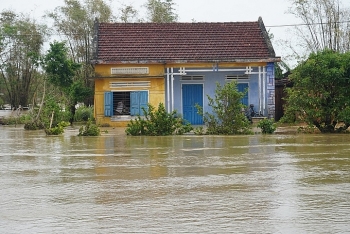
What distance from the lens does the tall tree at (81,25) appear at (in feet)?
126

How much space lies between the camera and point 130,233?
18.2 feet

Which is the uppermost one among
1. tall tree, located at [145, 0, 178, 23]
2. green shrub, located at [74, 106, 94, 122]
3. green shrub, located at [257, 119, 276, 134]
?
tall tree, located at [145, 0, 178, 23]

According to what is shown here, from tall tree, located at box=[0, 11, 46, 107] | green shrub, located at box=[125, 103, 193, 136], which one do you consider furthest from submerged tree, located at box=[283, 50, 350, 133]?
tall tree, located at box=[0, 11, 46, 107]

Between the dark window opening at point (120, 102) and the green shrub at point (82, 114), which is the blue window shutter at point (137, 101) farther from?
the green shrub at point (82, 114)

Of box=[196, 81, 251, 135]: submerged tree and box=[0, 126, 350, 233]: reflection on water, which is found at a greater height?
box=[196, 81, 251, 135]: submerged tree

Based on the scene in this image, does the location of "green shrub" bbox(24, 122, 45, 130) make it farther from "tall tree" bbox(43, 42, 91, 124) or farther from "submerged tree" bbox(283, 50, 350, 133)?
"submerged tree" bbox(283, 50, 350, 133)

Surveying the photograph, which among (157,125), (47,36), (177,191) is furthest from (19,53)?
(177,191)

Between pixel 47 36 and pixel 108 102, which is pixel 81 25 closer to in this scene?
pixel 47 36

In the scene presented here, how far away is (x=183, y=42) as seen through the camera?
28141 mm

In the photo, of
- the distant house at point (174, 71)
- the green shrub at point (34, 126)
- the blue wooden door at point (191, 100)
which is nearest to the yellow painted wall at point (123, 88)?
the distant house at point (174, 71)

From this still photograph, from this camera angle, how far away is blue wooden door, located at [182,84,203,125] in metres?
27.7

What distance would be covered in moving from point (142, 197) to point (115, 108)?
19.8m

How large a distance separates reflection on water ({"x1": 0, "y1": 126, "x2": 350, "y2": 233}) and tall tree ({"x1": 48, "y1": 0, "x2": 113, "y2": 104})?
2603 centimetres

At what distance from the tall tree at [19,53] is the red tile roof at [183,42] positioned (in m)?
12.0
